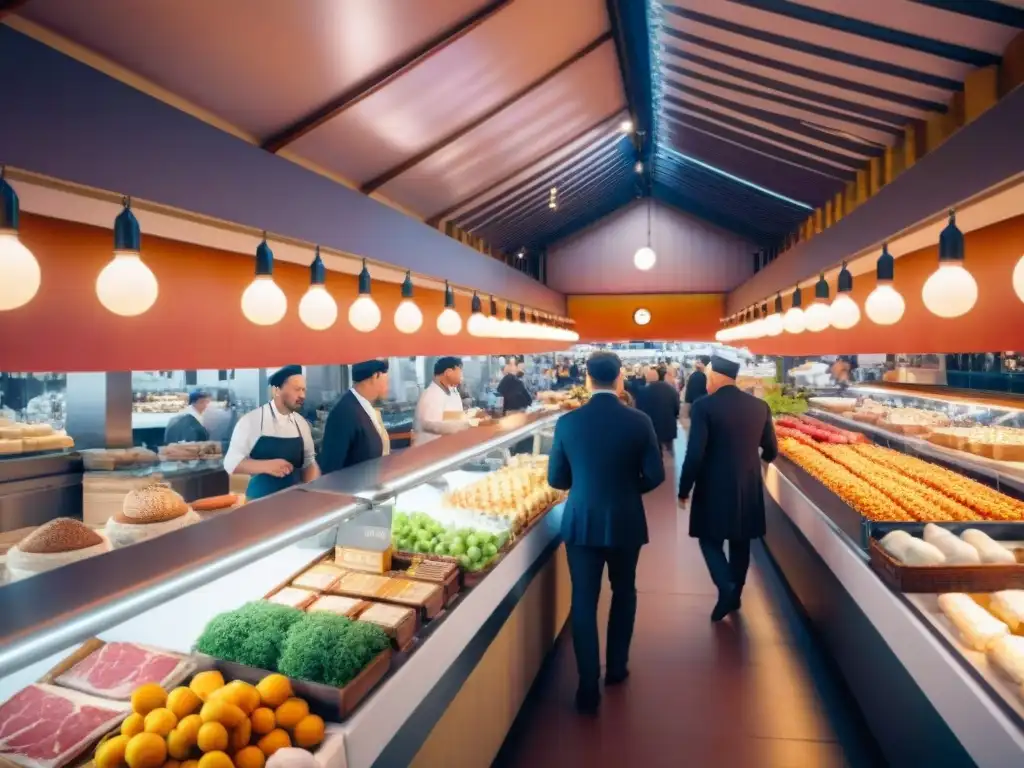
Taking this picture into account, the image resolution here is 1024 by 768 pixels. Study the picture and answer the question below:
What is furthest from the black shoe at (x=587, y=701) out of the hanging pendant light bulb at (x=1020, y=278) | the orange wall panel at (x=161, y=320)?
the orange wall panel at (x=161, y=320)

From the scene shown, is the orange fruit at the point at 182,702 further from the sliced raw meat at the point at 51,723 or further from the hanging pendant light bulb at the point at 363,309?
the hanging pendant light bulb at the point at 363,309

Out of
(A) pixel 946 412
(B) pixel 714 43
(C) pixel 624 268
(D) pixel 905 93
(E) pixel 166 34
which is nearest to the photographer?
(E) pixel 166 34

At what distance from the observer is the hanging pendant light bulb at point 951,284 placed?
280 centimetres

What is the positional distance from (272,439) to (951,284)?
410 centimetres

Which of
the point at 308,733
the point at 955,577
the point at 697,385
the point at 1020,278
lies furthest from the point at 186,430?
the point at 697,385

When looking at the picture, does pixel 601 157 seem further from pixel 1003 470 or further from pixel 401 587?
pixel 401 587

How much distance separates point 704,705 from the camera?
3686 mm

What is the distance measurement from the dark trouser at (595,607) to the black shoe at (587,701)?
3 centimetres

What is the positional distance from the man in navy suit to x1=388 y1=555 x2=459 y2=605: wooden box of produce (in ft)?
3.53

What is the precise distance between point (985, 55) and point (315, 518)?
4.24m

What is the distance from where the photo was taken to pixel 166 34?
280 centimetres

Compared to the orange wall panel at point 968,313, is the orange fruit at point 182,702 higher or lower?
lower

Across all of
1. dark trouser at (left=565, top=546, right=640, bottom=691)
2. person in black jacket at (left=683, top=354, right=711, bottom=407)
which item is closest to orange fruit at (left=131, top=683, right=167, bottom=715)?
dark trouser at (left=565, top=546, right=640, bottom=691)

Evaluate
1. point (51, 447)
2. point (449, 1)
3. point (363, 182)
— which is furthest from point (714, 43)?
point (51, 447)
